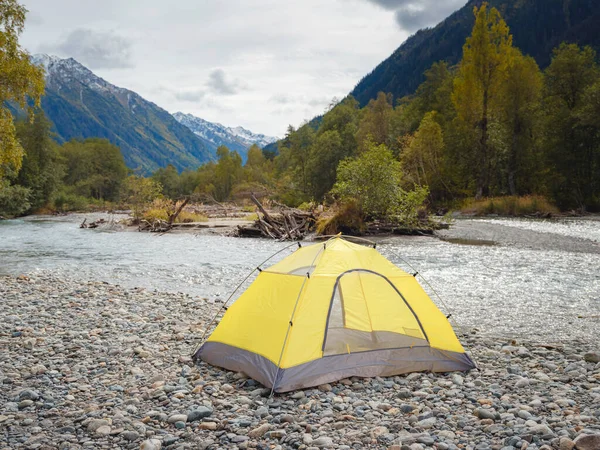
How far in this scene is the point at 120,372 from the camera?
6305 millimetres

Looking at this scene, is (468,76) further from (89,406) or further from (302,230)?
(89,406)

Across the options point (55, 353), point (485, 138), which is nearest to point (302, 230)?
point (55, 353)

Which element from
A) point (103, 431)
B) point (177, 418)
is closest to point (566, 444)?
point (177, 418)

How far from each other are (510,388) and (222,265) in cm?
1293

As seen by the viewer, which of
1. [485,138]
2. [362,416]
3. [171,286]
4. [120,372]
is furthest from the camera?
[485,138]

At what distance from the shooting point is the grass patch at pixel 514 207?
1433 inches

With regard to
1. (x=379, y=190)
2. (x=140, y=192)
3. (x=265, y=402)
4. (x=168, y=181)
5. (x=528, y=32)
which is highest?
(x=528, y=32)

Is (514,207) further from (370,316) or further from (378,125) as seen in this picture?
(370,316)

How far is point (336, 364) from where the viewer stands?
19.9 feet

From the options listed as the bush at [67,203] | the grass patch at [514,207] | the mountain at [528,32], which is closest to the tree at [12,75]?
the grass patch at [514,207]

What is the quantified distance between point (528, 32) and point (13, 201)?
158 meters

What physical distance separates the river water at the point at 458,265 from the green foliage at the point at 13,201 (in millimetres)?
24463

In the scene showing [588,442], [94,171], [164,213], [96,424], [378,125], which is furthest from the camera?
[94,171]

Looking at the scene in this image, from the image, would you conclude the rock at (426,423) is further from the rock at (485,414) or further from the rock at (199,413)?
the rock at (199,413)
